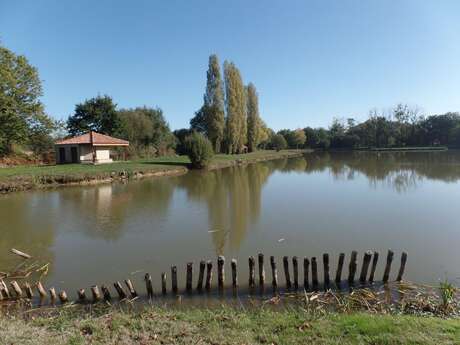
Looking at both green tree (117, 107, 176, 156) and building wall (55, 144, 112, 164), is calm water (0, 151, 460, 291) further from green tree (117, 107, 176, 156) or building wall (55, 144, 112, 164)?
green tree (117, 107, 176, 156)

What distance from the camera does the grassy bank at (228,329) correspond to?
4125 mm

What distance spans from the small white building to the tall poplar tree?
55.7 feet

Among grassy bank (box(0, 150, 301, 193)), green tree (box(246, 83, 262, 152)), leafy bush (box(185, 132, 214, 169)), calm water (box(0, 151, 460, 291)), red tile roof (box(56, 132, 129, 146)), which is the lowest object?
calm water (box(0, 151, 460, 291))

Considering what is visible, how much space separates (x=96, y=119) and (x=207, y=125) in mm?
15304

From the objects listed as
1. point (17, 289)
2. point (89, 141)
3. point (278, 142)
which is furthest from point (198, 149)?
point (278, 142)

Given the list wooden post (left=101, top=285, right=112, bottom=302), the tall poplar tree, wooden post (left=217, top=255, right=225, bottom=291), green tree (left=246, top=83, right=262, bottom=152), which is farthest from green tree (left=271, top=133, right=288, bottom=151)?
wooden post (left=101, top=285, right=112, bottom=302)

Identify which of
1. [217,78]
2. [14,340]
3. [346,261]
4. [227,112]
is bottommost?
[346,261]

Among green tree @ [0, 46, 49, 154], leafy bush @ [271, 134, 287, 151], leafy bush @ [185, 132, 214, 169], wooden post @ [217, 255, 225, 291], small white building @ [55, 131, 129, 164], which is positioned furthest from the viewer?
leafy bush @ [271, 134, 287, 151]

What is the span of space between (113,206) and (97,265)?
799 centimetres

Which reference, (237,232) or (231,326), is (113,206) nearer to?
(237,232)

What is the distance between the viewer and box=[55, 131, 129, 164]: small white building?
32656 mm

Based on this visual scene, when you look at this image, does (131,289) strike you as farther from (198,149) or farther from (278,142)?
(278,142)

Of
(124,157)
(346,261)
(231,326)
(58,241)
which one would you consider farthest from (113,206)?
(124,157)

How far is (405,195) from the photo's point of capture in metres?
17.5
